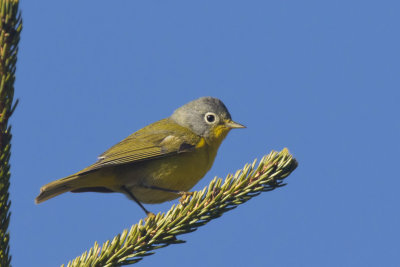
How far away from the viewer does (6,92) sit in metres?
2.78

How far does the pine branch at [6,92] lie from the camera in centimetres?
269

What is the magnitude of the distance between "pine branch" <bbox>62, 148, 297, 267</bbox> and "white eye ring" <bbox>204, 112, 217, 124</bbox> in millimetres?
2804

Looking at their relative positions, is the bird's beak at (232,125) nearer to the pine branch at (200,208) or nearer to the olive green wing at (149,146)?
the olive green wing at (149,146)

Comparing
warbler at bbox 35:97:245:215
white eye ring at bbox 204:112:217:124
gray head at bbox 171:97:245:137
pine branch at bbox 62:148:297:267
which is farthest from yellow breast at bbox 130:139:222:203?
pine branch at bbox 62:148:297:267

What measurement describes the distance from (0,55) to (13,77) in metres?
0.15

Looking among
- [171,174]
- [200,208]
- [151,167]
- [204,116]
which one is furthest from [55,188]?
[204,116]

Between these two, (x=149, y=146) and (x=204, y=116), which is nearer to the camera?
(x=149, y=146)

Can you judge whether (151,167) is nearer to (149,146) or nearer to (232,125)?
(149,146)

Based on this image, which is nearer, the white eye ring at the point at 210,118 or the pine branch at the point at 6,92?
the pine branch at the point at 6,92

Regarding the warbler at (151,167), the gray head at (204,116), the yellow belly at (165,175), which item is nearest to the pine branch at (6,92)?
the warbler at (151,167)

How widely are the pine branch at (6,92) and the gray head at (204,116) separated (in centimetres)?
364

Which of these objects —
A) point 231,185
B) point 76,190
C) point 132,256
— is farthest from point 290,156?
point 76,190

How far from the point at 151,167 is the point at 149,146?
1.12 ft

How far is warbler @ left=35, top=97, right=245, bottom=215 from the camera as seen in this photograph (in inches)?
211
